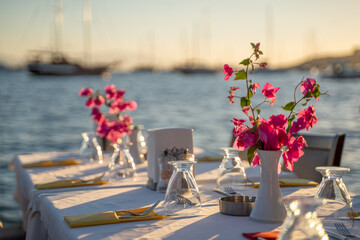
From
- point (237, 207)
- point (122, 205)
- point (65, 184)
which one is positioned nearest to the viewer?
point (237, 207)

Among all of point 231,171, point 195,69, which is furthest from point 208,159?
point 195,69

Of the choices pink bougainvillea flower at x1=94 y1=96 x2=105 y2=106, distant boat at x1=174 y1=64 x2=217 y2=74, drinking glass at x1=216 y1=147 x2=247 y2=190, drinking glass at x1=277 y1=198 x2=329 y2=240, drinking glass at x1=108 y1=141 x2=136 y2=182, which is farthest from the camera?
distant boat at x1=174 y1=64 x2=217 y2=74

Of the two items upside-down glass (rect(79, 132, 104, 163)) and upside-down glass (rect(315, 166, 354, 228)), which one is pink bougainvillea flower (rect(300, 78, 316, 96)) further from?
upside-down glass (rect(79, 132, 104, 163))

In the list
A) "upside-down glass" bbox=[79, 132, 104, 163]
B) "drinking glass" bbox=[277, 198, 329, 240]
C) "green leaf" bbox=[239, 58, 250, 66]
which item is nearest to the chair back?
"upside-down glass" bbox=[79, 132, 104, 163]

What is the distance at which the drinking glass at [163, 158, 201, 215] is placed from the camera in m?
1.35

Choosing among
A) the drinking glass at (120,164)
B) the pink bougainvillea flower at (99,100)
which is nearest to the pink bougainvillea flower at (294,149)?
the drinking glass at (120,164)

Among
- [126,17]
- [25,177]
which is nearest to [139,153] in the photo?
[25,177]

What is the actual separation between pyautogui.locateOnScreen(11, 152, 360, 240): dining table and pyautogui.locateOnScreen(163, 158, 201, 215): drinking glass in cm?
3

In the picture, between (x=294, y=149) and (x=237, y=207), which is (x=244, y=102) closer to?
(x=294, y=149)

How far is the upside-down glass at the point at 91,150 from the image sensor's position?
2408mm

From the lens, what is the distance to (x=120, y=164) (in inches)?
76.6

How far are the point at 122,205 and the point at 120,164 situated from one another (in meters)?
0.44

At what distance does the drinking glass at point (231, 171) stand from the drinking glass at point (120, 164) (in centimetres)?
43

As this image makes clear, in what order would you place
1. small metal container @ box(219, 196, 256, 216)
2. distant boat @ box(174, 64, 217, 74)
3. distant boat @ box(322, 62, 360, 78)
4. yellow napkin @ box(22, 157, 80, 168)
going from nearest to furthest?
1. small metal container @ box(219, 196, 256, 216)
2. yellow napkin @ box(22, 157, 80, 168)
3. distant boat @ box(322, 62, 360, 78)
4. distant boat @ box(174, 64, 217, 74)
